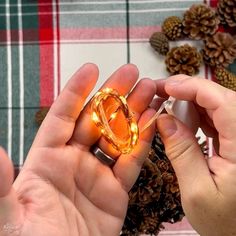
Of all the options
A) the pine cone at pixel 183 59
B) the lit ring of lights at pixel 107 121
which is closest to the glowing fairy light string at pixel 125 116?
the lit ring of lights at pixel 107 121

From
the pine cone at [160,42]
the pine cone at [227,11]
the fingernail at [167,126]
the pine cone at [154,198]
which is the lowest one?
the pine cone at [154,198]

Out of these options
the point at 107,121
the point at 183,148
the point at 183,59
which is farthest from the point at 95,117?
the point at 183,59

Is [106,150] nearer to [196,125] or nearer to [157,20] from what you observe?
[196,125]

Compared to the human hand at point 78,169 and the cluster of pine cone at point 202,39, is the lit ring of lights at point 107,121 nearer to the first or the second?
the human hand at point 78,169

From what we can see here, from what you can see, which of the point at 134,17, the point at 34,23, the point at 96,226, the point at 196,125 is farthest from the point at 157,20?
the point at 96,226

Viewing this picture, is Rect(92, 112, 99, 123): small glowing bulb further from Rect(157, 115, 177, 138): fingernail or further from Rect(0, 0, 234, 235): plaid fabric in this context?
Rect(0, 0, 234, 235): plaid fabric

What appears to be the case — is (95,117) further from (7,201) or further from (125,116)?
(7,201)

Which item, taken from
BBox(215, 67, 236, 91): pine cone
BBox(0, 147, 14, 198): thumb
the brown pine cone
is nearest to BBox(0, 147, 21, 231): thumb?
BBox(0, 147, 14, 198): thumb
